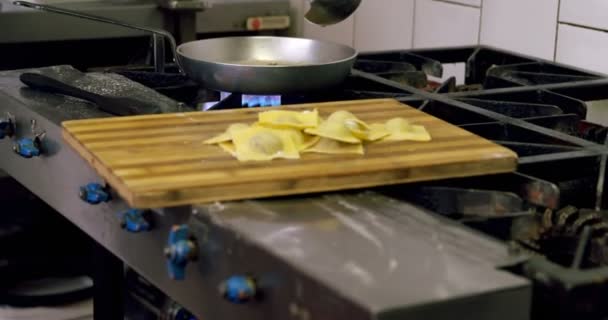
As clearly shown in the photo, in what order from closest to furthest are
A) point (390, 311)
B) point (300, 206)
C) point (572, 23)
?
point (390, 311) → point (300, 206) → point (572, 23)

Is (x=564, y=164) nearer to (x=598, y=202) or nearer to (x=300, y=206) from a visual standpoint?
(x=598, y=202)

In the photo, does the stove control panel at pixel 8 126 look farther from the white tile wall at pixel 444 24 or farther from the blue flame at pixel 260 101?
the white tile wall at pixel 444 24

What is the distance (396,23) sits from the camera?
1934 millimetres

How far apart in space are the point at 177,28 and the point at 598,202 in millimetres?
1204

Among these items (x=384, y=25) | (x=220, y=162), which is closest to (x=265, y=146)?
(x=220, y=162)

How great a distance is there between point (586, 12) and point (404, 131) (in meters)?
0.60

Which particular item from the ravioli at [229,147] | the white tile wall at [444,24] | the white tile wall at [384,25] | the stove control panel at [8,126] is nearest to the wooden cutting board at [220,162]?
the ravioli at [229,147]

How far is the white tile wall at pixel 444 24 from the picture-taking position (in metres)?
1.70

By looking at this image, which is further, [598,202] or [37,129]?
[37,129]

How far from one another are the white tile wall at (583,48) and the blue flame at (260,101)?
535 mm

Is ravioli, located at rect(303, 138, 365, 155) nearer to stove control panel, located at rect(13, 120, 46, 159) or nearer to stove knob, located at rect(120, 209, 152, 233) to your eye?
stove knob, located at rect(120, 209, 152, 233)

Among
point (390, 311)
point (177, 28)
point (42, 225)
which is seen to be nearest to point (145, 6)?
point (177, 28)

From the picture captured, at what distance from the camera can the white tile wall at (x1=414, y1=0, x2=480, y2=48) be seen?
170cm

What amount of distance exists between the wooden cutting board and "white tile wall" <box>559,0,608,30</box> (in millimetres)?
506
